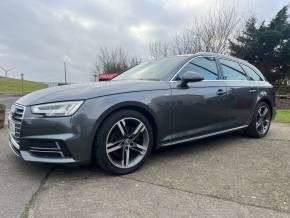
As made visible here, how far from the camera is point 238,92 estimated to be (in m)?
5.52

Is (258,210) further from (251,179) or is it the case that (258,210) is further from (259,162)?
(259,162)

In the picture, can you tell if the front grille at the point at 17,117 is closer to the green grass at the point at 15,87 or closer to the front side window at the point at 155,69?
the front side window at the point at 155,69

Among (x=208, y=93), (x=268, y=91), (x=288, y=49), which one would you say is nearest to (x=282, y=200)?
(x=208, y=93)

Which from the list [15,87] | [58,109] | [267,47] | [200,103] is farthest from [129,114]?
[15,87]

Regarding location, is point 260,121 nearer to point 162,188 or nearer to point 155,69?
point 155,69

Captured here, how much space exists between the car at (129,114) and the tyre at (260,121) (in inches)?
21.2

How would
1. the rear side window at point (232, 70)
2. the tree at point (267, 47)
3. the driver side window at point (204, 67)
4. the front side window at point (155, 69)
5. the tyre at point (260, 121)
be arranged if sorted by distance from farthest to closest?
the tree at point (267, 47), the tyre at point (260, 121), the rear side window at point (232, 70), the driver side window at point (204, 67), the front side window at point (155, 69)

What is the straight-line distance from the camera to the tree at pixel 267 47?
78.6 feet

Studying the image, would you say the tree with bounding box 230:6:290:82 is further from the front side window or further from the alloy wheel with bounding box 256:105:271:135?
the front side window

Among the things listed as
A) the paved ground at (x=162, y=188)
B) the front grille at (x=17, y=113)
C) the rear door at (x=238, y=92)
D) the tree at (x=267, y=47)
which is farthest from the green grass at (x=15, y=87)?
the paved ground at (x=162, y=188)

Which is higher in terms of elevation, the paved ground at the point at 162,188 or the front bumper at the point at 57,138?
the front bumper at the point at 57,138

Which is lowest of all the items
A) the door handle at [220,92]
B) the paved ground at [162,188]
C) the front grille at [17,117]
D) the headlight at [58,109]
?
the paved ground at [162,188]

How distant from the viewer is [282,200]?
11.1 ft

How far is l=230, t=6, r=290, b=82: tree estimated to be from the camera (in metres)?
24.0
